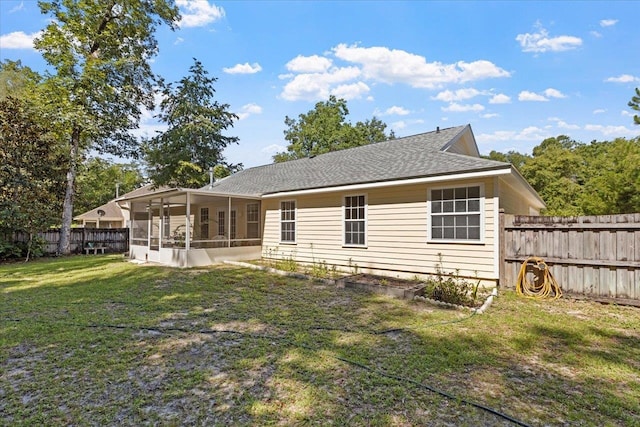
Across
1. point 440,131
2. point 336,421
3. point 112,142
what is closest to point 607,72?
point 440,131

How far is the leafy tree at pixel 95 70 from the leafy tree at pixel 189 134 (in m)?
3.49

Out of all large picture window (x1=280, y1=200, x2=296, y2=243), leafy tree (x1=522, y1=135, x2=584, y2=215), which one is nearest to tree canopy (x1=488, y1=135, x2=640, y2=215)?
leafy tree (x1=522, y1=135, x2=584, y2=215)

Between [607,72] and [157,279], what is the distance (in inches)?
762

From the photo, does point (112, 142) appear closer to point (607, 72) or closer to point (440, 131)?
point (440, 131)

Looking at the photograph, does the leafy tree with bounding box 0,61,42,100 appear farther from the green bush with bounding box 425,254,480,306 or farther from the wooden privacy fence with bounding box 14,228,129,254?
the green bush with bounding box 425,254,480,306

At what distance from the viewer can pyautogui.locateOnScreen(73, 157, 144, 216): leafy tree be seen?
23.8m

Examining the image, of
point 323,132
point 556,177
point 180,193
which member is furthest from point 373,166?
point 556,177

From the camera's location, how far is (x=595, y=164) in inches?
1001

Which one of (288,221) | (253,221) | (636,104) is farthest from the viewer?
(253,221)

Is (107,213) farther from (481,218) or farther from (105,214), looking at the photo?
(481,218)

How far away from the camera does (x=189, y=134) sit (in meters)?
21.4

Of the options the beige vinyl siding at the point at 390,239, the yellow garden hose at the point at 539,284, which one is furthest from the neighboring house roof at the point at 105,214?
the yellow garden hose at the point at 539,284

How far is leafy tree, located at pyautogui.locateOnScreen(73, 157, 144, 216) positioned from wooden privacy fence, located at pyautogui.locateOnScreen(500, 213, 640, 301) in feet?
73.0

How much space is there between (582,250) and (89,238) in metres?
20.2
